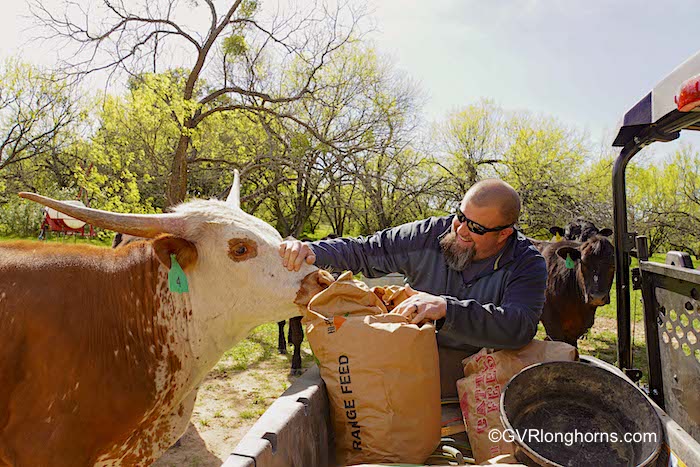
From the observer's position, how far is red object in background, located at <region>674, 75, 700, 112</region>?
148 cm

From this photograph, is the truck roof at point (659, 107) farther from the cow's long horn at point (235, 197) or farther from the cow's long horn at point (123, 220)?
the cow's long horn at point (123, 220)

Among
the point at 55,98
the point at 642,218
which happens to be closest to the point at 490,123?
the point at 642,218

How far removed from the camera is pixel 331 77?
17172 mm

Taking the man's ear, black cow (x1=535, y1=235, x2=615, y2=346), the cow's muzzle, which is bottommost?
black cow (x1=535, y1=235, x2=615, y2=346)

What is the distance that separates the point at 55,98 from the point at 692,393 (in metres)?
18.2

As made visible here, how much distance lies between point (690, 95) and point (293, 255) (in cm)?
175

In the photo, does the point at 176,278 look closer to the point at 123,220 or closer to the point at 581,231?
the point at 123,220

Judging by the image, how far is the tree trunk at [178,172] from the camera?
1014cm

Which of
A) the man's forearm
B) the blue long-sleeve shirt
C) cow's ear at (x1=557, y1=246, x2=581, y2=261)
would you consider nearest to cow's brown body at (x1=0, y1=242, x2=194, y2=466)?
the blue long-sleeve shirt

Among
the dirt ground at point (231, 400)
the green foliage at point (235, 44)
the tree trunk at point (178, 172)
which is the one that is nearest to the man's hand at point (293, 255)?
the dirt ground at point (231, 400)

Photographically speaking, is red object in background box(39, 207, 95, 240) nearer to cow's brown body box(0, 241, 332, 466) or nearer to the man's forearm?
cow's brown body box(0, 241, 332, 466)

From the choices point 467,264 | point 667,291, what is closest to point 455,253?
point 467,264

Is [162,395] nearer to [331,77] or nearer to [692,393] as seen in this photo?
[692,393]

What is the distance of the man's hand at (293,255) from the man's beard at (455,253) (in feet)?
2.36
